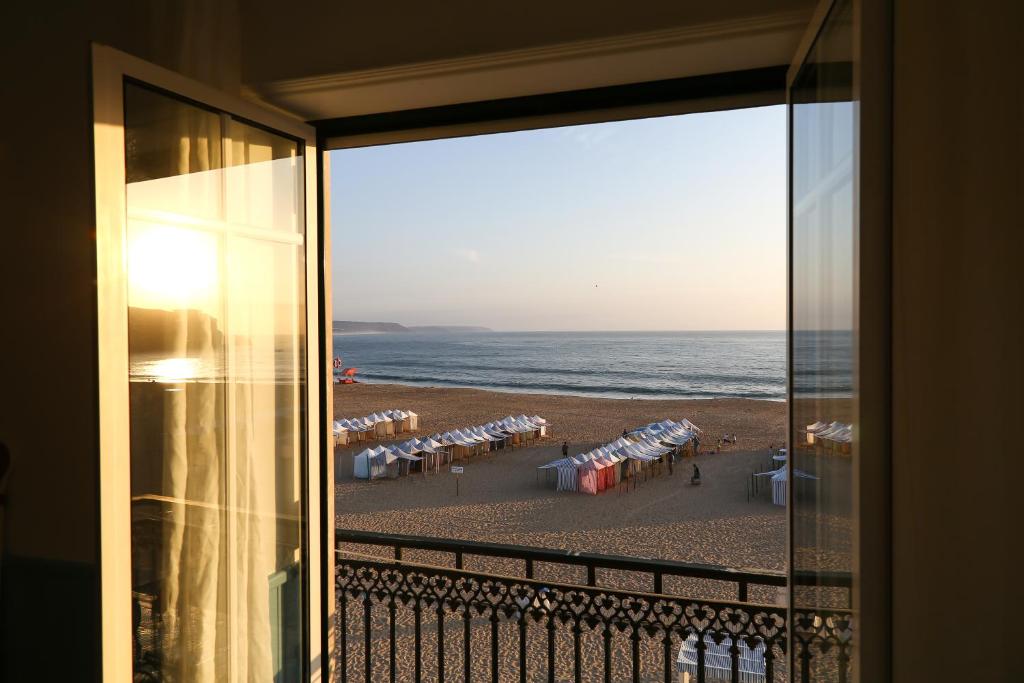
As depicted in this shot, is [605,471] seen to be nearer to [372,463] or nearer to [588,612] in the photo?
[372,463]

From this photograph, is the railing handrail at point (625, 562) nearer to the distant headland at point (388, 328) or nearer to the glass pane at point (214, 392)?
the glass pane at point (214, 392)

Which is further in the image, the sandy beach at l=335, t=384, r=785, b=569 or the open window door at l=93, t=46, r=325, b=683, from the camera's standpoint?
the sandy beach at l=335, t=384, r=785, b=569

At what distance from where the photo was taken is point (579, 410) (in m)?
22.5

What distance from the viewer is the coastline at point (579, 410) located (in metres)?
19.4

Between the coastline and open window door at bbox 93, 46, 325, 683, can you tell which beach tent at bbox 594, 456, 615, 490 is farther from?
open window door at bbox 93, 46, 325, 683

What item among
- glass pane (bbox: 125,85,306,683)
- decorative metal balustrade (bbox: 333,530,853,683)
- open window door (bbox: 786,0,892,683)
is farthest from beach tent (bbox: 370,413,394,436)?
open window door (bbox: 786,0,892,683)

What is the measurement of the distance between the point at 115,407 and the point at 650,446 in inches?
623

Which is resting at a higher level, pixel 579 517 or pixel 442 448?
pixel 442 448

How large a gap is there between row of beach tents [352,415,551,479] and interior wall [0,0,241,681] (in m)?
13.5

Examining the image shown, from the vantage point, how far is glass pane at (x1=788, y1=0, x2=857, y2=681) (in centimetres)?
105

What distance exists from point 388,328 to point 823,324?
28.2m
